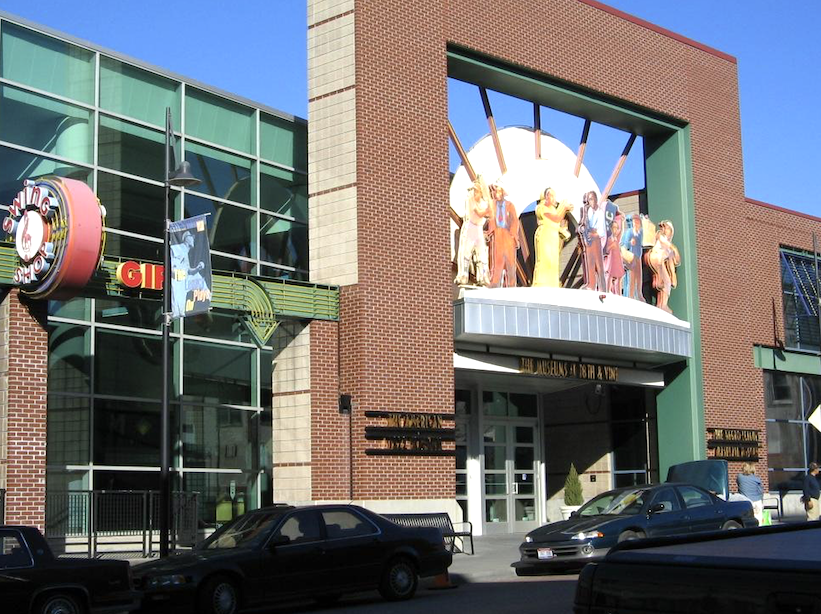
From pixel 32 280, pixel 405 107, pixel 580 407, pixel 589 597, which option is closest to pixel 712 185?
pixel 580 407

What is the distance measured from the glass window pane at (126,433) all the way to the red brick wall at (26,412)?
4.11 metres

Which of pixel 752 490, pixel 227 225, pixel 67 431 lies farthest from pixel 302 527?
pixel 752 490

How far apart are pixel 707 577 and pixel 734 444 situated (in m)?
29.3

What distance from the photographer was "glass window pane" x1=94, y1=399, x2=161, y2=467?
2305 centimetres

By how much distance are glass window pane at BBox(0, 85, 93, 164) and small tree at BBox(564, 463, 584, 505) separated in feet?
52.5

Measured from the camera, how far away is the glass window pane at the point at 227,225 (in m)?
25.8

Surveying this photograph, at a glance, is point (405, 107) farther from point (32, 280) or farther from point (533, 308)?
point (32, 280)

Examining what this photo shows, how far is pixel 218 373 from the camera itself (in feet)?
84.9

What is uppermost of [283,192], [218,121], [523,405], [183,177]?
[218,121]

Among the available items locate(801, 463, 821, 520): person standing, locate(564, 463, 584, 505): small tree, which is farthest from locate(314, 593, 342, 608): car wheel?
locate(564, 463, 584, 505): small tree

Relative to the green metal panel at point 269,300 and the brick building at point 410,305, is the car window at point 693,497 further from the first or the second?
the green metal panel at point 269,300

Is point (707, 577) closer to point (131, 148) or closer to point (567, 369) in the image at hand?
point (131, 148)

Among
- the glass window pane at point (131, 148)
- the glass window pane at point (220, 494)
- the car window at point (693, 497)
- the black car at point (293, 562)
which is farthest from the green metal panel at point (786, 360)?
the black car at point (293, 562)

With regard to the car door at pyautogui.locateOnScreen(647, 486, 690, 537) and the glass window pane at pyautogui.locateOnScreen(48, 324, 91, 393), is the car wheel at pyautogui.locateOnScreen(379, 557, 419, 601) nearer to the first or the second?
the car door at pyautogui.locateOnScreen(647, 486, 690, 537)
